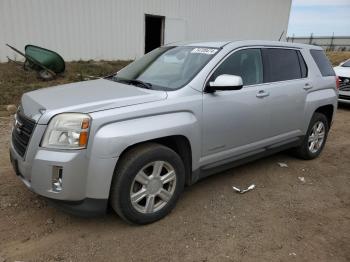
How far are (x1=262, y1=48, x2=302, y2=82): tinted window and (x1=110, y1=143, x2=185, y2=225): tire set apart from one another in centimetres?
179

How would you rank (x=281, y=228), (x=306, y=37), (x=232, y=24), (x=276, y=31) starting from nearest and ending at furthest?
(x=281, y=228) < (x=232, y=24) < (x=276, y=31) < (x=306, y=37)

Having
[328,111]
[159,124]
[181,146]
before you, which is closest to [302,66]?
[328,111]

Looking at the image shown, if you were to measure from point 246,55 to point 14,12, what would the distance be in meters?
9.14

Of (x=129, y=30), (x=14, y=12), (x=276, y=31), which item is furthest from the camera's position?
(x=276, y=31)

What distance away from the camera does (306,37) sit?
4359cm

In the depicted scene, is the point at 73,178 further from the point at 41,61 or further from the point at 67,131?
the point at 41,61

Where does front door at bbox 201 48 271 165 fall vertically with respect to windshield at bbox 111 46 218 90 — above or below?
below

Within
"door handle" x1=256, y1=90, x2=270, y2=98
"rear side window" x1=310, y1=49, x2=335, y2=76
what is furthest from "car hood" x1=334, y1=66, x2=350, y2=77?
"door handle" x1=256, y1=90, x2=270, y2=98

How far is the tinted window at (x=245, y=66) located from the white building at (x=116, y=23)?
359 inches

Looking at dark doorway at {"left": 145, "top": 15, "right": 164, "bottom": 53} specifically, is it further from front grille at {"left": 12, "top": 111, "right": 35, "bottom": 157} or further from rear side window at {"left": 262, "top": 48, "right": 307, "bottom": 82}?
front grille at {"left": 12, "top": 111, "right": 35, "bottom": 157}

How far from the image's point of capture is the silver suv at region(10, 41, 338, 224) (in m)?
2.77

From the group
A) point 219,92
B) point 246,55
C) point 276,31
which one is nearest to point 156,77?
→ point 219,92

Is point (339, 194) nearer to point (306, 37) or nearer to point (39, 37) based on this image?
point (39, 37)

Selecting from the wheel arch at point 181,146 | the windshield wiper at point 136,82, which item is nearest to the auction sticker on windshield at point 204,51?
the windshield wiper at point 136,82
